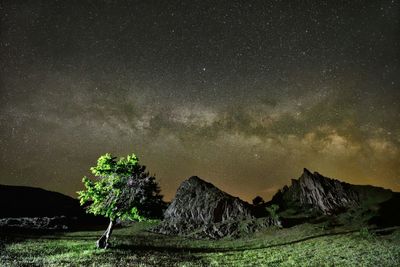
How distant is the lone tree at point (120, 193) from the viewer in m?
39.6

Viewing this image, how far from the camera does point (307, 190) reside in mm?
96375

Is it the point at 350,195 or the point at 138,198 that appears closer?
the point at 138,198

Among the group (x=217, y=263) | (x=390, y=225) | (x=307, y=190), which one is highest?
(x=307, y=190)

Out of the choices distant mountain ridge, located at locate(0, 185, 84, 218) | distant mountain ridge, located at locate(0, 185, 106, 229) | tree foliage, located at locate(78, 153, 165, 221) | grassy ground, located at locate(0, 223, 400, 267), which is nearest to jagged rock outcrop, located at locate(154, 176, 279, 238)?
grassy ground, located at locate(0, 223, 400, 267)

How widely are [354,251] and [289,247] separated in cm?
949

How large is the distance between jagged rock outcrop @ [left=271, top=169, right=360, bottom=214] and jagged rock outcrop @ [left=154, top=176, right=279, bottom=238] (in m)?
15.8

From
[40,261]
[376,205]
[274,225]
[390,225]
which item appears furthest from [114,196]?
[376,205]

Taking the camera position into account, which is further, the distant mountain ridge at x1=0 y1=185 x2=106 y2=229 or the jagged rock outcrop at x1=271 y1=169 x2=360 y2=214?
the distant mountain ridge at x1=0 y1=185 x2=106 y2=229

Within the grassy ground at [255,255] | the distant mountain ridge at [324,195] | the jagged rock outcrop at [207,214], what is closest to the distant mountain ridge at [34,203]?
the jagged rock outcrop at [207,214]

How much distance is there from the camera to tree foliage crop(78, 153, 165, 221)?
1559 inches

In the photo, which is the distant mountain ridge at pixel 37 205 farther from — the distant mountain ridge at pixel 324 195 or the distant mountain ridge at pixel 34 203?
the distant mountain ridge at pixel 324 195

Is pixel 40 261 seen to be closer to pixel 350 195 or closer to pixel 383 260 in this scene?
pixel 383 260

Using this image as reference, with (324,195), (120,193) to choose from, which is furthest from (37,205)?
(324,195)

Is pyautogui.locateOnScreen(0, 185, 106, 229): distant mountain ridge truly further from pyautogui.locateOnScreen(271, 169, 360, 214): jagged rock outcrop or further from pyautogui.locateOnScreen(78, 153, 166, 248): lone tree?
pyautogui.locateOnScreen(271, 169, 360, 214): jagged rock outcrop
